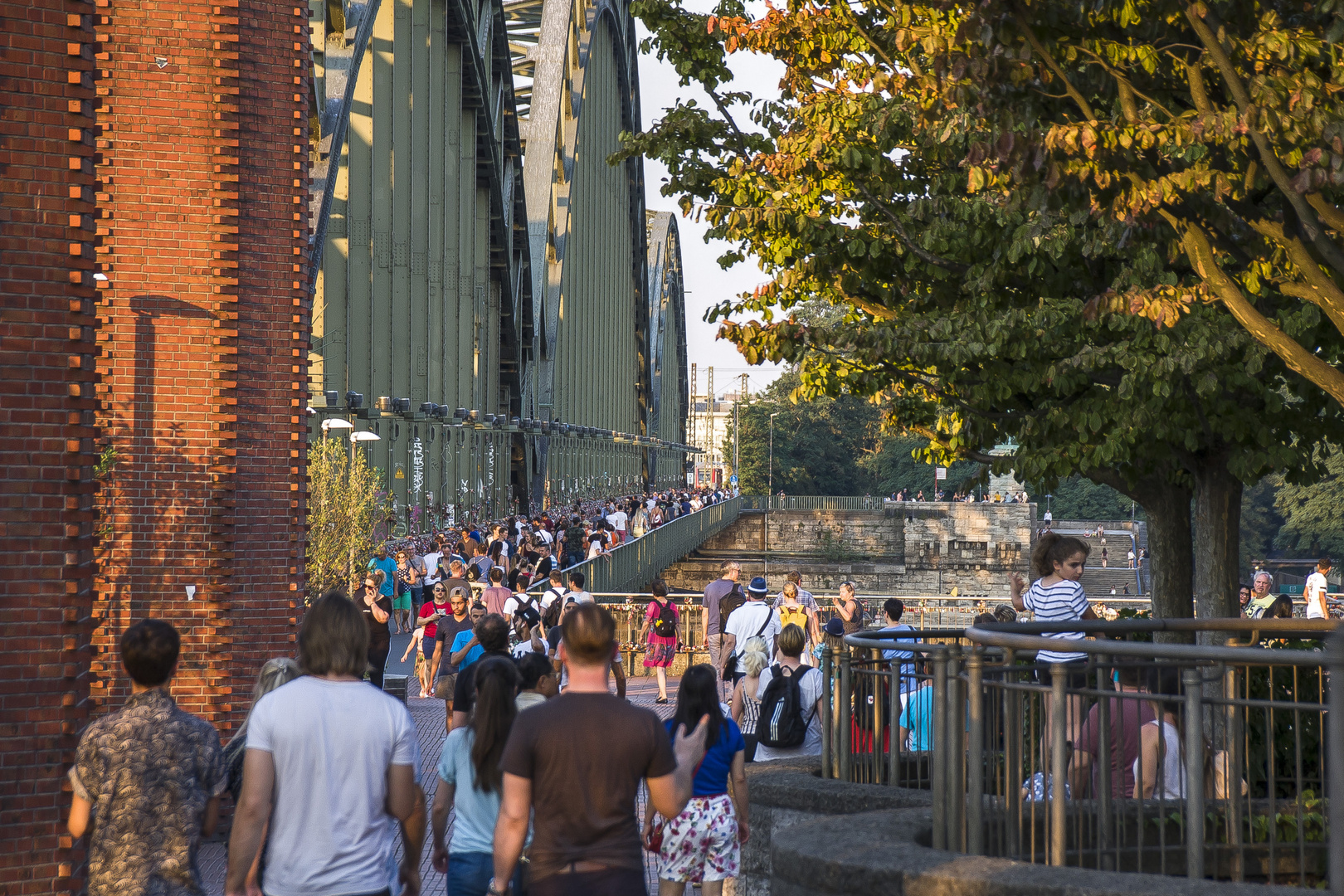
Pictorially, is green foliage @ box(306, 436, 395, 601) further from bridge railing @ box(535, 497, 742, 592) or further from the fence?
the fence

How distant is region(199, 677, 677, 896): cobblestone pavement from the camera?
839 centimetres

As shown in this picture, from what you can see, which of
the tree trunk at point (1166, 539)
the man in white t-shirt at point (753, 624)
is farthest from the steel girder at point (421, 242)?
the tree trunk at point (1166, 539)

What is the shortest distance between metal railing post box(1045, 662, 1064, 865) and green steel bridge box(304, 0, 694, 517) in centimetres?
1416

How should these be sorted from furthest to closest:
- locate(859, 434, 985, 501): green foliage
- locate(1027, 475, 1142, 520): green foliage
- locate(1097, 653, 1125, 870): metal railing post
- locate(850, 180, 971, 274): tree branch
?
1. locate(859, 434, 985, 501): green foliage
2. locate(1027, 475, 1142, 520): green foliage
3. locate(850, 180, 971, 274): tree branch
4. locate(1097, 653, 1125, 870): metal railing post

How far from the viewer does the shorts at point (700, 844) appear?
602cm

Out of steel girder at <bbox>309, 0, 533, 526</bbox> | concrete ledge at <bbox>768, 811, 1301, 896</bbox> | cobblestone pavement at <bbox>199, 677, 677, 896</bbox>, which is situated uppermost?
steel girder at <bbox>309, 0, 533, 526</bbox>

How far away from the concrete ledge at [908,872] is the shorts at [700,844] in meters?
0.35

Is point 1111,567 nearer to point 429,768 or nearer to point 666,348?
point 666,348

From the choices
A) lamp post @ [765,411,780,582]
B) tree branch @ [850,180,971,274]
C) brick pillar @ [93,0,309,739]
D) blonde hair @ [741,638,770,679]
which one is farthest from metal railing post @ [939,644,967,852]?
lamp post @ [765,411,780,582]

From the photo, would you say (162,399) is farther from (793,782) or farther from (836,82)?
(836,82)

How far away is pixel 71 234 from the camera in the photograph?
7078 mm

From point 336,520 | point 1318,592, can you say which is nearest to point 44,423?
point 336,520

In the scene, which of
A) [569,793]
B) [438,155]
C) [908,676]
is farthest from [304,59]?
[438,155]

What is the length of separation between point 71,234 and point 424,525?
27.1 meters
